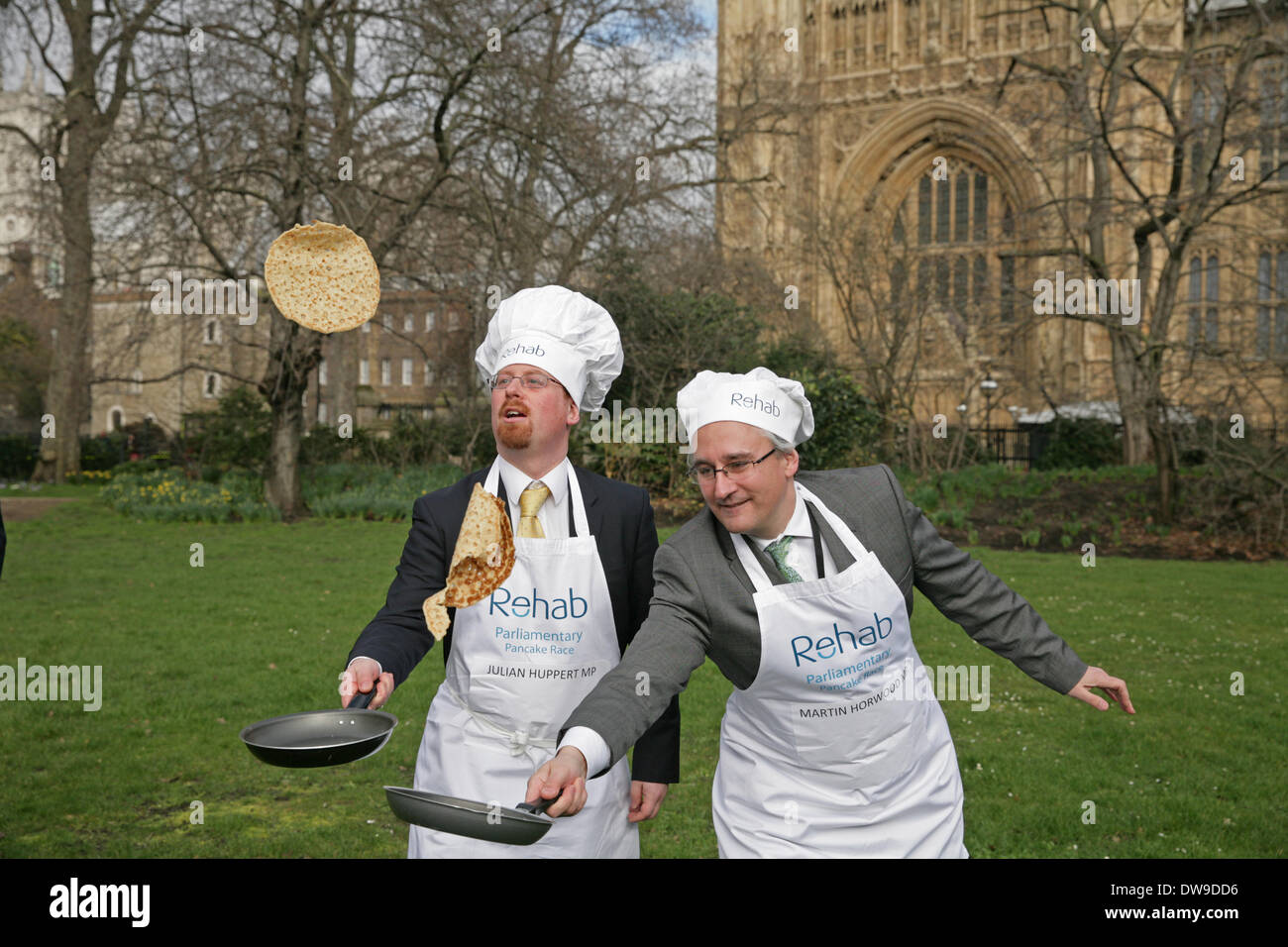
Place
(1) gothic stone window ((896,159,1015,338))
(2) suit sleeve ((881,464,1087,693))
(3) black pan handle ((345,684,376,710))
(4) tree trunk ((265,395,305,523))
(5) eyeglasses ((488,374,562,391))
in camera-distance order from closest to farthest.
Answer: (3) black pan handle ((345,684,376,710)), (2) suit sleeve ((881,464,1087,693)), (5) eyeglasses ((488,374,562,391)), (4) tree trunk ((265,395,305,523)), (1) gothic stone window ((896,159,1015,338))

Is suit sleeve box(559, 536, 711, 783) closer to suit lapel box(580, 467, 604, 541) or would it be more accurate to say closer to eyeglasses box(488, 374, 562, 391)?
suit lapel box(580, 467, 604, 541)

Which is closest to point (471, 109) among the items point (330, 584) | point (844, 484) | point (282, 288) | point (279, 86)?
point (279, 86)

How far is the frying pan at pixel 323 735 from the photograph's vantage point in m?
2.42

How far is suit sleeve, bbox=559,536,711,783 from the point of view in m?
2.47

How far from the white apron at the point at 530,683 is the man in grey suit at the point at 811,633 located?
1.11 ft

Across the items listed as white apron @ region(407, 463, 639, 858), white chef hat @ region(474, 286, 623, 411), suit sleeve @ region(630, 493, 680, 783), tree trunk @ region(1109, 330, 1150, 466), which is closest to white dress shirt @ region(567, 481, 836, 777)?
suit sleeve @ region(630, 493, 680, 783)

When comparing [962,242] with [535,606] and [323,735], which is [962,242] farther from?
[323,735]

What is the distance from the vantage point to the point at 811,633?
2924 mm

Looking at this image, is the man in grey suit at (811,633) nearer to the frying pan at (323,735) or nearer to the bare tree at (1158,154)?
the frying pan at (323,735)

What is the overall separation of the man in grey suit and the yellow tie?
46 centimetres

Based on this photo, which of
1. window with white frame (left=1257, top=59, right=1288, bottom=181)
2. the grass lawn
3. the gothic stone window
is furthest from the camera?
the gothic stone window

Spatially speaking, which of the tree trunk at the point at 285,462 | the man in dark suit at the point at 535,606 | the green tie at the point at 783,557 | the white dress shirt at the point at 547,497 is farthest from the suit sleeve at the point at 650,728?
the tree trunk at the point at 285,462
